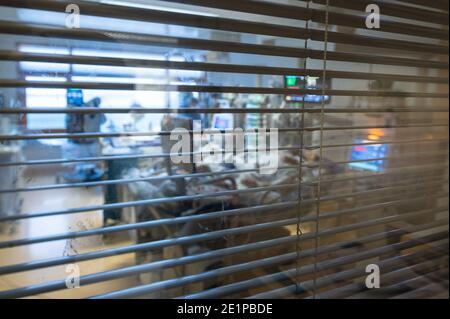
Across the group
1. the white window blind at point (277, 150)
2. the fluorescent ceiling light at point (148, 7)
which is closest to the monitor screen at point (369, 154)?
the white window blind at point (277, 150)

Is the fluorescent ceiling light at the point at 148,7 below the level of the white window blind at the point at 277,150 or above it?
above

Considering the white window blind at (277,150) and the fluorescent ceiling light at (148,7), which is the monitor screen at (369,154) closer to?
the white window blind at (277,150)

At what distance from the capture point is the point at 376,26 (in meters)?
1.10

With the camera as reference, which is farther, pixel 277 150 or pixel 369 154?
pixel 369 154

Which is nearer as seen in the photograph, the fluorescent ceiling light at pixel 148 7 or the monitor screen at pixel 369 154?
the fluorescent ceiling light at pixel 148 7

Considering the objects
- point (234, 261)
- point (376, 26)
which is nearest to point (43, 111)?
point (234, 261)

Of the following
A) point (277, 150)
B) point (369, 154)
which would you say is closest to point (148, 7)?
point (277, 150)

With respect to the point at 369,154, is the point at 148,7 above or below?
above

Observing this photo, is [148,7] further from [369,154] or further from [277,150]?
[369,154]

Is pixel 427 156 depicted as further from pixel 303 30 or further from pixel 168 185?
pixel 168 185

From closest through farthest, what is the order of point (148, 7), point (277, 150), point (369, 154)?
point (148, 7) → point (277, 150) → point (369, 154)

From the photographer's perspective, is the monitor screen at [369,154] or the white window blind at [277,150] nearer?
the white window blind at [277,150]

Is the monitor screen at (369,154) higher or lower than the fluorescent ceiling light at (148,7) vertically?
lower

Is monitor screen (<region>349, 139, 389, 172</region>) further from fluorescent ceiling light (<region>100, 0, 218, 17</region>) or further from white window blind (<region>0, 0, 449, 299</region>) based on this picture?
fluorescent ceiling light (<region>100, 0, 218, 17</region>)
